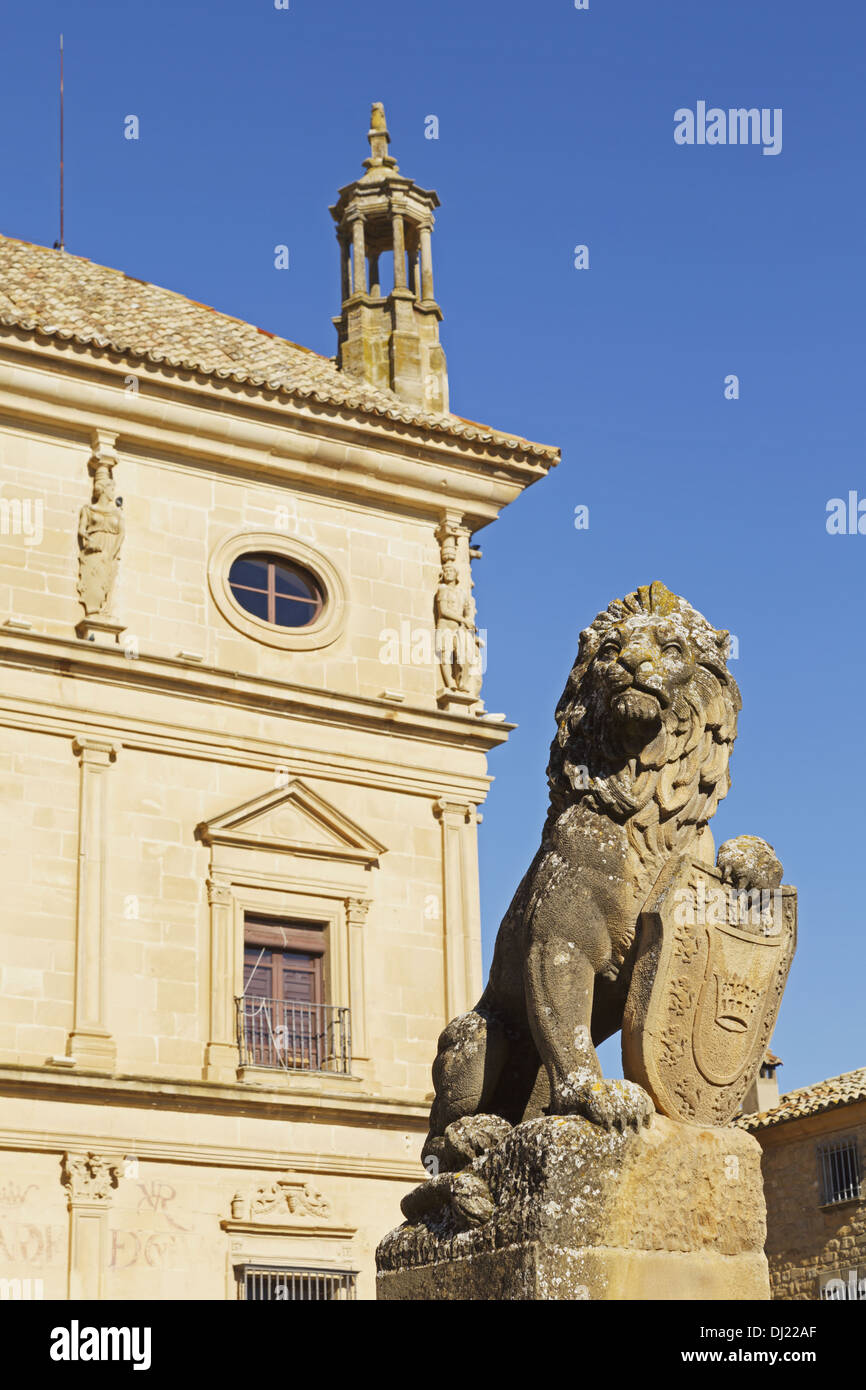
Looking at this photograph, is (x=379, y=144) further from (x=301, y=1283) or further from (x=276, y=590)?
(x=301, y=1283)

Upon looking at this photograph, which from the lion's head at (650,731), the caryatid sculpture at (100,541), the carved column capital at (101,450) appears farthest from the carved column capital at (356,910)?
the lion's head at (650,731)

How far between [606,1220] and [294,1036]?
14448 millimetres

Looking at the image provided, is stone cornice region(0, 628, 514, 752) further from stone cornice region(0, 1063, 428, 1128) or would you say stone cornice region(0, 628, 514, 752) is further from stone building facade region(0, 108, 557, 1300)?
stone cornice region(0, 1063, 428, 1128)

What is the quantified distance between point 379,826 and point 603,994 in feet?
48.6

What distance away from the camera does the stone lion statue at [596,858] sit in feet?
21.2

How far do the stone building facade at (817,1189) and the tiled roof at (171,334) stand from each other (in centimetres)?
1132

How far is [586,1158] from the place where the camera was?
19.7ft

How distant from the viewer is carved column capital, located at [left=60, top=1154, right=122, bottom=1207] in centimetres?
1802

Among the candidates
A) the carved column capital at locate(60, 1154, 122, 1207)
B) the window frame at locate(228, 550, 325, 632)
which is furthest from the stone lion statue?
the window frame at locate(228, 550, 325, 632)

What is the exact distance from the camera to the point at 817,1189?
95.0 feet

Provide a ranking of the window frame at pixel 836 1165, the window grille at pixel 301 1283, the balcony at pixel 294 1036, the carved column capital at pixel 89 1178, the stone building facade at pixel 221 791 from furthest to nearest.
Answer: the window frame at pixel 836 1165, the balcony at pixel 294 1036, the window grille at pixel 301 1283, the stone building facade at pixel 221 791, the carved column capital at pixel 89 1178

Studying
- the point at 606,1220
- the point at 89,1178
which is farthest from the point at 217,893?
→ the point at 606,1220

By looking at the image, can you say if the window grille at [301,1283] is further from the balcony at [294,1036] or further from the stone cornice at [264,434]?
the stone cornice at [264,434]
